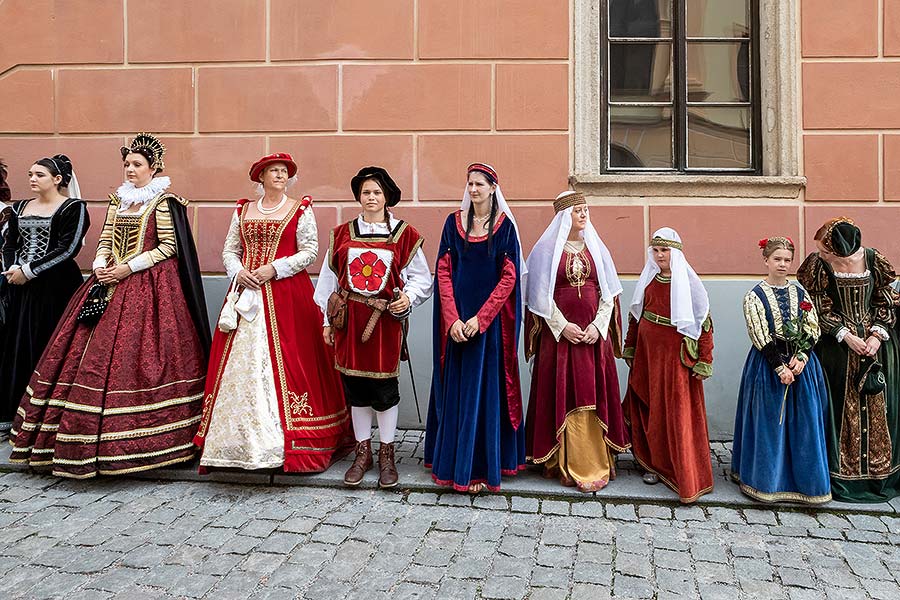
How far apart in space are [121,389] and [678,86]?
4.44m

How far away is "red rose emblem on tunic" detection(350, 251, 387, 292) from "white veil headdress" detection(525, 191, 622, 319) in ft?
2.90

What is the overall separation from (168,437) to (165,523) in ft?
2.32

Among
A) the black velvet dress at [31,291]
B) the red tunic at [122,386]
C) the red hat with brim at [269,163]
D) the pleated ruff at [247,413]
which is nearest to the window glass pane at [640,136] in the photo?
the red hat with brim at [269,163]

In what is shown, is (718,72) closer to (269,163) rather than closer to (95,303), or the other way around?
(269,163)

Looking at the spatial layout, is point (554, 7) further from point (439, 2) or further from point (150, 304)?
point (150, 304)

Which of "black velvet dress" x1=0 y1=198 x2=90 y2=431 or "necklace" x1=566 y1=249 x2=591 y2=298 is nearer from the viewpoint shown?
"necklace" x1=566 y1=249 x2=591 y2=298

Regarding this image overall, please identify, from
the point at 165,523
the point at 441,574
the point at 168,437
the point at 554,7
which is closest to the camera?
the point at 441,574

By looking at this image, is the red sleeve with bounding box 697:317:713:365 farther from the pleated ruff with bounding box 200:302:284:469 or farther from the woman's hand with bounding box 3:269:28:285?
the woman's hand with bounding box 3:269:28:285

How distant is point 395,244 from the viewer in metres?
3.61

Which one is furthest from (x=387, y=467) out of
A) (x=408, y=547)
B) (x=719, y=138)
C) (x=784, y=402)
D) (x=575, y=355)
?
(x=719, y=138)

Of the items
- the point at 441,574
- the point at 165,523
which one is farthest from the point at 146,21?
the point at 441,574

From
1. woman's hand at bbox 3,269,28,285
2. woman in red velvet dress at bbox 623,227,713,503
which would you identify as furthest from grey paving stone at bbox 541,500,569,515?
woman's hand at bbox 3,269,28,285

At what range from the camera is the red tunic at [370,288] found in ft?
11.7

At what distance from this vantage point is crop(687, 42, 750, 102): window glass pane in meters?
4.84
